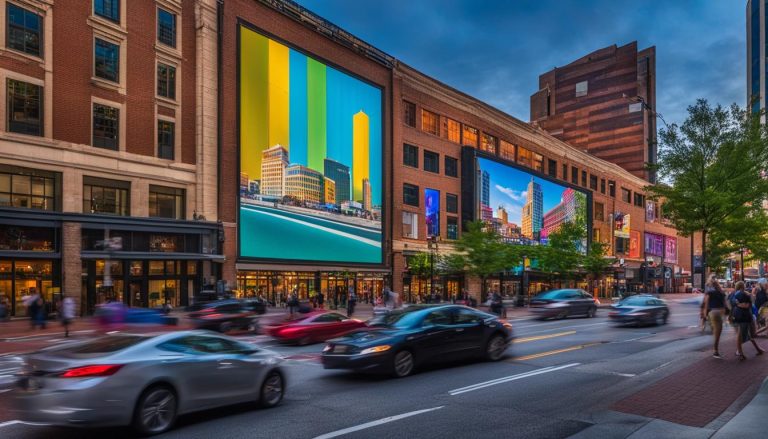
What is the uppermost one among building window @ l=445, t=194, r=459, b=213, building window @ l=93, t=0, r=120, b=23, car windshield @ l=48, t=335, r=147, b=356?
building window @ l=93, t=0, r=120, b=23

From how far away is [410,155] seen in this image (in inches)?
2148

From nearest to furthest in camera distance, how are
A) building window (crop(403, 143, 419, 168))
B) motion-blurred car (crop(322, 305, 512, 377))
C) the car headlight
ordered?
1. the car headlight
2. motion-blurred car (crop(322, 305, 512, 377))
3. building window (crop(403, 143, 419, 168))

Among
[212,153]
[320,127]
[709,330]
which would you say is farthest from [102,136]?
[709,330]

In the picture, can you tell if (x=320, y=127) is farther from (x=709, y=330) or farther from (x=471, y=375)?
(x=471, y=375)

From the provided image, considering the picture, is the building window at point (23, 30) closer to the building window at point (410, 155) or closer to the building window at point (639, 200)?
the building window at point (410, 155)

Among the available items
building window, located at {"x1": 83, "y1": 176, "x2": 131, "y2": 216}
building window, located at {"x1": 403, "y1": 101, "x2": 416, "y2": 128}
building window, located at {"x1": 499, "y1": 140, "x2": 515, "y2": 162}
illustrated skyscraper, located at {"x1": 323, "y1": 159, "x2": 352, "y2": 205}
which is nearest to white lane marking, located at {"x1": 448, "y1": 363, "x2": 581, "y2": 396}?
building window, located at {"x1": 83, "y1": 176, "x2": 131, "y2": 216}

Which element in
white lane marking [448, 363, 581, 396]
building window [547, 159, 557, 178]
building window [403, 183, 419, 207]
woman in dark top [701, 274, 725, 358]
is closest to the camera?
white lane marking [448, 363, 581, 396]

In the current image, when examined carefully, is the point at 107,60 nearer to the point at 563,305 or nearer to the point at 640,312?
the point at 563,305

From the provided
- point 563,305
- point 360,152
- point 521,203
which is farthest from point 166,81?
point 521,203

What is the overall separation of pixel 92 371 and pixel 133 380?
0.50 meters

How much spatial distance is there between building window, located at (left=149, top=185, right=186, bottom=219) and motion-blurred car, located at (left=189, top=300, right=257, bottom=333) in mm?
14335

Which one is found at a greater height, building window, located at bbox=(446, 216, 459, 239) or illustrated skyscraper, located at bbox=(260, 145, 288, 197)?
illustrated skyscraper, located at bbox=(260, 145, 288, 197)

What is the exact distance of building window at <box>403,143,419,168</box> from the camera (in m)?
53.8

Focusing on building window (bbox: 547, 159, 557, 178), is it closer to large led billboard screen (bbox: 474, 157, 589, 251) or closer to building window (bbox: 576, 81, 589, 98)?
large led billboard screen (bbox: 474, 157, 589, 251)
